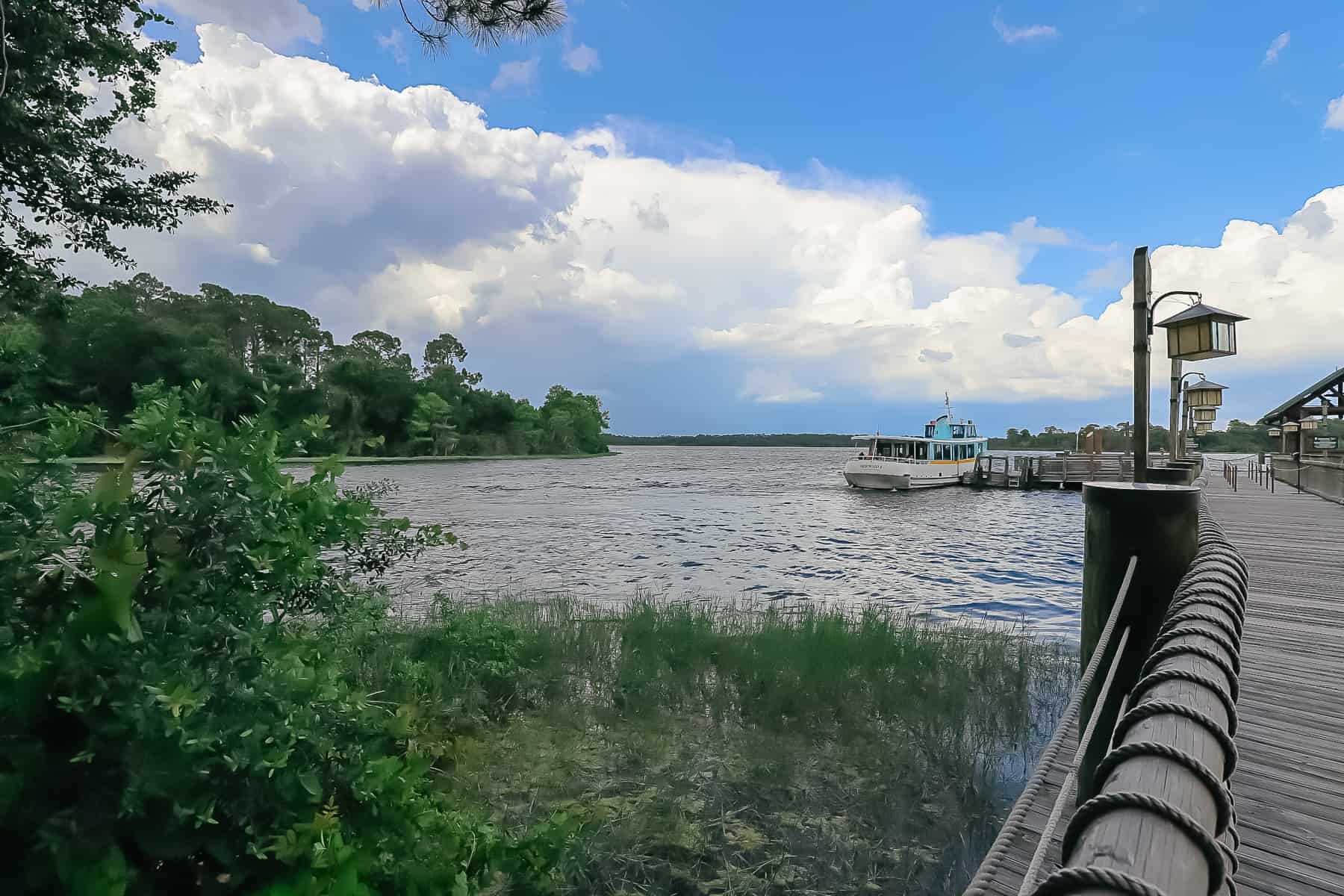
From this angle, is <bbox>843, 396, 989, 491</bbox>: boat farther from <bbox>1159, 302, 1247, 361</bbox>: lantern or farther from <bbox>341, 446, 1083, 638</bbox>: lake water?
<bbox>1159, 302, 1247, 361</bbox>: lantern

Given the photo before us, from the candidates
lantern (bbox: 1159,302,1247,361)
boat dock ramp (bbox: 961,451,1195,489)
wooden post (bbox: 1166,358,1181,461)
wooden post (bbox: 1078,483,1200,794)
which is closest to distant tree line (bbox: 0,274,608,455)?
wooden post (bbox: 1078,483,1200,794)

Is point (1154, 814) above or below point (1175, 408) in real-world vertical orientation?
Answer: below

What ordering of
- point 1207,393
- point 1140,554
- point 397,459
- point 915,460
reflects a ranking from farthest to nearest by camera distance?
point 397,459
point 915,460
point 1207,393
point 1140,554

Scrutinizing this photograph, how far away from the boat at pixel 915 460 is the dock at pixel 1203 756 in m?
37.7

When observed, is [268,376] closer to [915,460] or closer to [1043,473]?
[915,460]

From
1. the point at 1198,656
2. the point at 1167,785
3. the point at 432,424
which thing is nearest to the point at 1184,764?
the point at 1167,785

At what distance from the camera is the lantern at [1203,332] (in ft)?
32.9

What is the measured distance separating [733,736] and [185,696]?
15.9 feet

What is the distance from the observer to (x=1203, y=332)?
400 inches

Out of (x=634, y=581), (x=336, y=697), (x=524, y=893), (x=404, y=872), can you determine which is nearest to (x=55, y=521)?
(x=336, y=697)

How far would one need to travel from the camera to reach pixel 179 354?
48312mm

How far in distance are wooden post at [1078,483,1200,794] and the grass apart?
1586 mm

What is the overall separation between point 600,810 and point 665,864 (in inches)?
27.0

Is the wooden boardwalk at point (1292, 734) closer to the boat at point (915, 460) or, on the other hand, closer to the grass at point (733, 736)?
the grass at point (733, 736)
